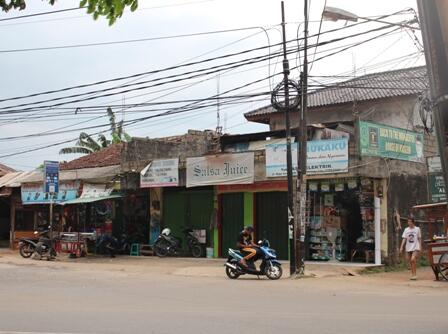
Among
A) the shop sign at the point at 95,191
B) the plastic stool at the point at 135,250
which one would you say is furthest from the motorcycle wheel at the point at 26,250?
the plastic stool at the point at 135,250

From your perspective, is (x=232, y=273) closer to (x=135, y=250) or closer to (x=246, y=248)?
(x=246, y=248)

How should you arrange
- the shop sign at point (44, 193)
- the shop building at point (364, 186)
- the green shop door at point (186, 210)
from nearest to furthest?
the shop building at point (364, 186), the green shop door at point (186, 210), the shop sign at point (44, 193)

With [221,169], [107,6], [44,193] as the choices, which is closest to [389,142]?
[221,169]

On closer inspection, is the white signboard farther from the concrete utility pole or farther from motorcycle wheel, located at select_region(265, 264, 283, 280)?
the concrete utility pole

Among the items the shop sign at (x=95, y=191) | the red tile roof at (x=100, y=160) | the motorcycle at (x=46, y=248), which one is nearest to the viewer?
the motorcycle at (x=46, y=248)

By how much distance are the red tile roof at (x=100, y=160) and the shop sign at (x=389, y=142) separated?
508 inches

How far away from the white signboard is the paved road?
6408mm

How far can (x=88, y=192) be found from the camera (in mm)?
25312

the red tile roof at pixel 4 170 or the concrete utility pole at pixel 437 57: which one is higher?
the red tile roof at pixel 4 170

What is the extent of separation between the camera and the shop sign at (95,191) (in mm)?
24906

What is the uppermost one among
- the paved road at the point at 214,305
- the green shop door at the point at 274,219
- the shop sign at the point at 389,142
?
the shop sign at the point at 389,142

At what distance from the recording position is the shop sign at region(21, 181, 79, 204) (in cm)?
2621

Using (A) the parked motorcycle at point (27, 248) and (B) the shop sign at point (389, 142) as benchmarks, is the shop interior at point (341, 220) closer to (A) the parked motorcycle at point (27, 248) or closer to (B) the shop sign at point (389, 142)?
(B) the shop sign at point (389, 142)

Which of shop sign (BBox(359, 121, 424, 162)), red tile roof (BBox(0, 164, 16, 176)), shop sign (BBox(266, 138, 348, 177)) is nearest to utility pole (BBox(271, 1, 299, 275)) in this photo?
shop sign (BBox(266, 138, 348, 177))
